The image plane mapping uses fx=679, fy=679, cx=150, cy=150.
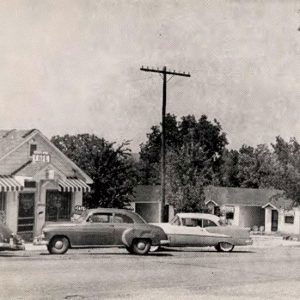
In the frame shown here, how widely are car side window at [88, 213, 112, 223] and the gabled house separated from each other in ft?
19.8

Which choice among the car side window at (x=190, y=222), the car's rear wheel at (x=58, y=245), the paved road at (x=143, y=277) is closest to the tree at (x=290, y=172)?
the car side window at (x=190, y=222)

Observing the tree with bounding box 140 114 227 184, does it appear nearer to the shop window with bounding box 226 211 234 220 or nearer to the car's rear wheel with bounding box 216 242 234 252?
the shop window with bounding box 226 211 234 220

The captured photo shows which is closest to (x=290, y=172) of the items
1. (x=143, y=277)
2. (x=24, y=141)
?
(x=24, y=141)

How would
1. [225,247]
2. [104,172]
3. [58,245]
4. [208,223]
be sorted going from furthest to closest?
[104,172] → [225,247] → [208,223] → [58,245]

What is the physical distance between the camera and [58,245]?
20.9m

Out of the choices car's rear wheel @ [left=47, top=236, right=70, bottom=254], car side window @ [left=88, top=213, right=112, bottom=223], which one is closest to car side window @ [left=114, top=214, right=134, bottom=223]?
car side window @ [left=88, top=213, right=112, bottom=223]

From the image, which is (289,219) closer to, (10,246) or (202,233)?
(202,233)

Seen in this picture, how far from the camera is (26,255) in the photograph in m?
20.5

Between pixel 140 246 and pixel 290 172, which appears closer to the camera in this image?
pixel 140 246

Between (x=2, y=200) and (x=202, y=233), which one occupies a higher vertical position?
(x=2, y=200)

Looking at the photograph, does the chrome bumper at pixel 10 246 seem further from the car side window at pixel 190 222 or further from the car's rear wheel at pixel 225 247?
the car's rear wheel at pixel 225 247

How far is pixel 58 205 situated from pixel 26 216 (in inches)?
68.8

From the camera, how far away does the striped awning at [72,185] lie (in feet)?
93.9

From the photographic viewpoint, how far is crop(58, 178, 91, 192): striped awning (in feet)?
93.9
